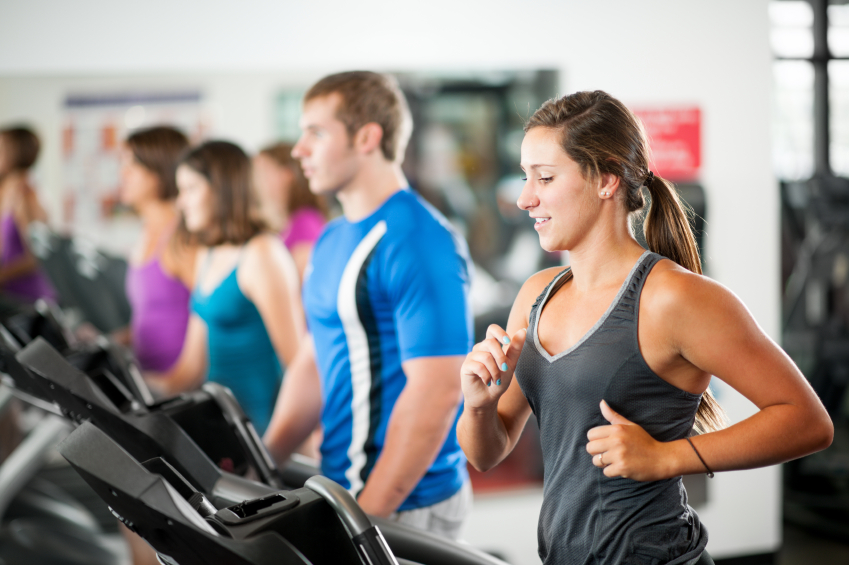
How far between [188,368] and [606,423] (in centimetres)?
227

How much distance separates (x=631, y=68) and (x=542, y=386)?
2.64 m

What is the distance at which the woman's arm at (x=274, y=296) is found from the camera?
244cm

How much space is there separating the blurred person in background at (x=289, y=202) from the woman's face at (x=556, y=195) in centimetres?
233

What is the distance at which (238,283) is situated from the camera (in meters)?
2.45

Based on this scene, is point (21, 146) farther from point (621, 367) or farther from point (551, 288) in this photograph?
point (621, 367)

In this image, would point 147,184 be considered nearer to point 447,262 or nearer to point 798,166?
point 447,262

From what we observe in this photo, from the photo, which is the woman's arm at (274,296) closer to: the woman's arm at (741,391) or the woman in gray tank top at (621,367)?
the woman in gray tank top at (621,367)

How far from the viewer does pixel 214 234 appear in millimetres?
2617

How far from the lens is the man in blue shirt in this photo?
5.32ft

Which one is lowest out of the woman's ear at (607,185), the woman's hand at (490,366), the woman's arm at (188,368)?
the woman's arm at (188,368)

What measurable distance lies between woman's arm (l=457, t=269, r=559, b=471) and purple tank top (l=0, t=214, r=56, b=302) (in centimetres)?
272

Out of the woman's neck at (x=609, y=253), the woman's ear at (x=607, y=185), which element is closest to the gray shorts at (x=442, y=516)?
the woman's neck at (x=609, y=253)

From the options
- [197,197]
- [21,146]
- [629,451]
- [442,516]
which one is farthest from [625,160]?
[21,146]

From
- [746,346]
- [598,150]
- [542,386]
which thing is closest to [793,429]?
[746,346]
